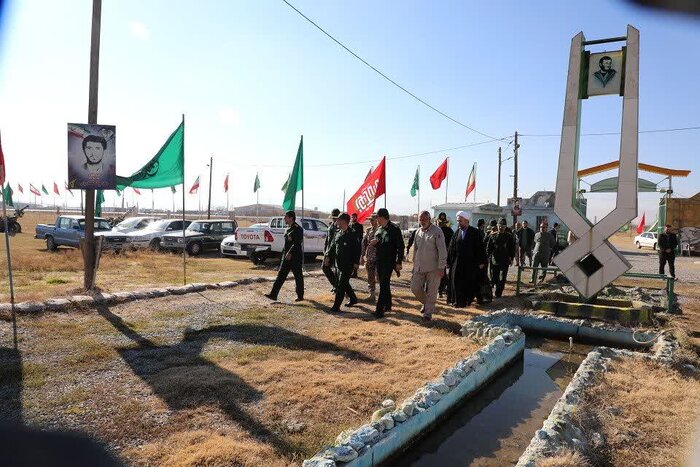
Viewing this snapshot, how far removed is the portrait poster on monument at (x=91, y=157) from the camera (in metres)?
8.66

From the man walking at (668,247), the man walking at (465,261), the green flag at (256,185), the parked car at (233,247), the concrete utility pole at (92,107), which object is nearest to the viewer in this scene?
the man walking at (465,261)

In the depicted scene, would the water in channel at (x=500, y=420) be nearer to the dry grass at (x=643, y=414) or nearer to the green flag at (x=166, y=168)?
the dry grass at (x=643, y=414)

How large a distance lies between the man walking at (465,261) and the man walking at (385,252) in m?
1.43

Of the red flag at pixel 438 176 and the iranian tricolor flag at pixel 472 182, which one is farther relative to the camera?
the iranian tricolor flag at pixel 472 182

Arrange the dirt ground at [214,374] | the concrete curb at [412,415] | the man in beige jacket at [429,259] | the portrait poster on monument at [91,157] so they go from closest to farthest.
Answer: the concrete curb at [412,415], the dirt ground at [214,374], the man in beige jacket at [429,259], the portrait poster on monument at [91,157]

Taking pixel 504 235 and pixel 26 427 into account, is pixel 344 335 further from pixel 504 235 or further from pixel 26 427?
pixel 504 235

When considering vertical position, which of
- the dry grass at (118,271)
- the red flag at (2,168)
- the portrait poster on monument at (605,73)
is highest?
the portrait poster on monument at (605,73)

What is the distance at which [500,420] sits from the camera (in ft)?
14.4

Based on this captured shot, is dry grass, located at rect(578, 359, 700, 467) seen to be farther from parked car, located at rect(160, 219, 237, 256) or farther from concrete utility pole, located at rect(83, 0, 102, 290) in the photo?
parked car, located at rect(160, 219, 237, 256)

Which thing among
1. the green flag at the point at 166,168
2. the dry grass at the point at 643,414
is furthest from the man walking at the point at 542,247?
the green flag at the point at 166,168

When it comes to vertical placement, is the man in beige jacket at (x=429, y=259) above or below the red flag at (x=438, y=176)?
below

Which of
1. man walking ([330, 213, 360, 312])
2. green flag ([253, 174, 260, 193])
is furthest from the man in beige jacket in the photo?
green flag ([253, 174, 260, 193])

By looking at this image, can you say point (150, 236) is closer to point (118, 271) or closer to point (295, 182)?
point (118, 271)

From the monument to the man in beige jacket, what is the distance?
1.95m
